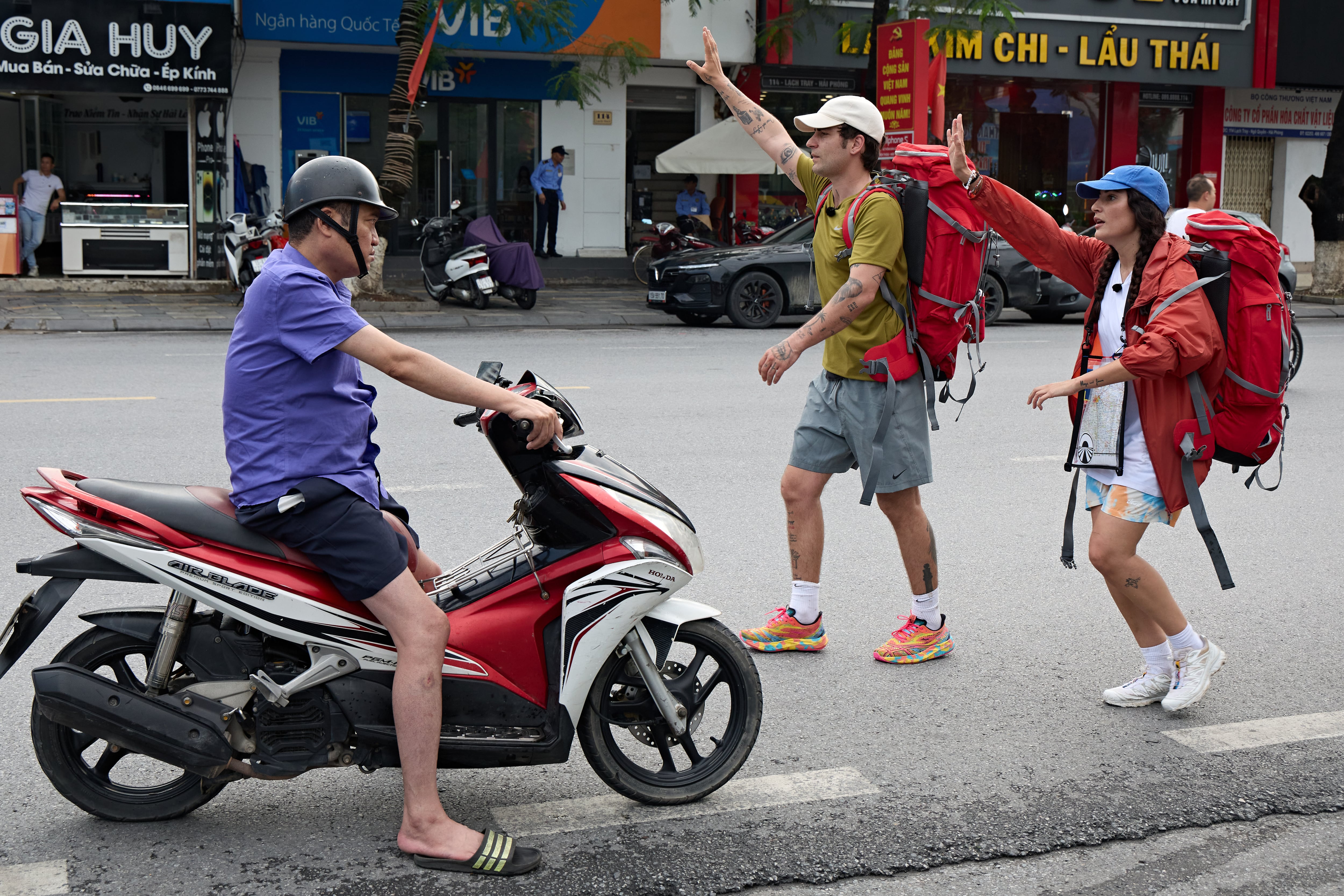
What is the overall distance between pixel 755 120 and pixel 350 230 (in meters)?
2.59

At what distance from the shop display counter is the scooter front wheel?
17946mm

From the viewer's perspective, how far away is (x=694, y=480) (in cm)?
757

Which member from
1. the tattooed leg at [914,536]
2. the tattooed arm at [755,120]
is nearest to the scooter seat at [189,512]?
the tattooed leg at [914,536]

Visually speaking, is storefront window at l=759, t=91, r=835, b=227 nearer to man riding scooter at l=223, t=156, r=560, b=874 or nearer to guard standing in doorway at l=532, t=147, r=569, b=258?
guard standing in doorway at l=532, t=147, r=569, b=258

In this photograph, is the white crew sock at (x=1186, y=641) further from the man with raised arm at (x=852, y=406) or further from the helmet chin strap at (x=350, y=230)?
the helmet chin strap at (x=350, y=230)

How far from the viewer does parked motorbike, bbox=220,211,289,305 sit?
17.5m

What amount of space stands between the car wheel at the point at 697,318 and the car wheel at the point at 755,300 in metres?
0.30

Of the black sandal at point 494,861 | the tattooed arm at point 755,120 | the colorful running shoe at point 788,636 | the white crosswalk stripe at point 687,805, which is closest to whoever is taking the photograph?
the black sandal at point 494,861

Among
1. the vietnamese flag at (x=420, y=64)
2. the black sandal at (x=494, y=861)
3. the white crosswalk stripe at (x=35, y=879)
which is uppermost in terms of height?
the vietnamese flag at (x=420, y=64)

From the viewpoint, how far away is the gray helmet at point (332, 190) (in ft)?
10.4

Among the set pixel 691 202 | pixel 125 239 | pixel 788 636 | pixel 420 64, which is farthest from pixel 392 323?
pixel 788 636

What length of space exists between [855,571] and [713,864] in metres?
2.80

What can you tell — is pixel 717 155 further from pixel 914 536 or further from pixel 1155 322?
pixel 1155 322

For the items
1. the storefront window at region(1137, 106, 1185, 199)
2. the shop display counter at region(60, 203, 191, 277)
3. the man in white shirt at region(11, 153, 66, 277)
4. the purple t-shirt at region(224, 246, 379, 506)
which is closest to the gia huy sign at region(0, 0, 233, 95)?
the man in white shirt at region(11, 153, 66, 277)
